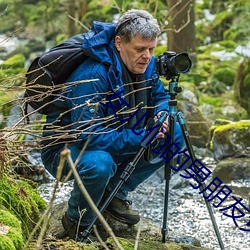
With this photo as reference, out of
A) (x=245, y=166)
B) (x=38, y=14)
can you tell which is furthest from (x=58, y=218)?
(x=38, y=14)

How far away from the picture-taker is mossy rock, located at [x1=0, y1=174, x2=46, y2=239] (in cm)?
307

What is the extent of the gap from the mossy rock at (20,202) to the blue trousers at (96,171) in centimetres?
25

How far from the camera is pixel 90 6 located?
14195mm

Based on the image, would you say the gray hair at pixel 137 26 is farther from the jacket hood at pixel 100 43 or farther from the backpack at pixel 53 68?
the backpack at pixel 53 68

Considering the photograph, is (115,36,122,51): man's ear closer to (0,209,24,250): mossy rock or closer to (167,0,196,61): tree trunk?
(0,209,24,250): mossy rock

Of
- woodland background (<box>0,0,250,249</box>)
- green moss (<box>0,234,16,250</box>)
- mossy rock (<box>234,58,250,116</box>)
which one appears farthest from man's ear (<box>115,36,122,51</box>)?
mossy rock (<box>234,58,250,116</box>)

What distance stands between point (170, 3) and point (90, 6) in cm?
447

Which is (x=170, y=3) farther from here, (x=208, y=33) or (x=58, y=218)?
(x=58, y=218)

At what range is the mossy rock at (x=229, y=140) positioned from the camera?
22.7ft

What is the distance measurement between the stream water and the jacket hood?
126 centimetres

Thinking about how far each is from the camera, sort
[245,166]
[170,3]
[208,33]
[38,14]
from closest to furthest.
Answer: [245,166] < [170,3] < [208,33] < [38,14]

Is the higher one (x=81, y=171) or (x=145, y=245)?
(x=81, y=171)

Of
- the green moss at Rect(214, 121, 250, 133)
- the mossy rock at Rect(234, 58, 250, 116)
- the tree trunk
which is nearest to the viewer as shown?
the green moss at Rect(214, 121, 250, 133)

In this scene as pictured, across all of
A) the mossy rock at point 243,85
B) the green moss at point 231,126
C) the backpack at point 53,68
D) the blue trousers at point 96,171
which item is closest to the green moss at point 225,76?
the mossy rock at point 243,85
